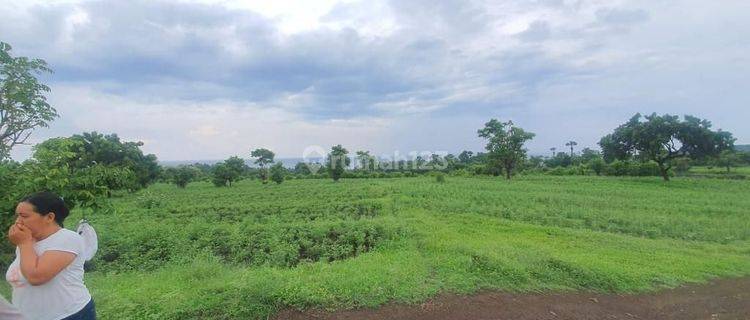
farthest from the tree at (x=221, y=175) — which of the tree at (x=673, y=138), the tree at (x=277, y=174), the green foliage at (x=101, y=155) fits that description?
the tree at (x=673, y=138)

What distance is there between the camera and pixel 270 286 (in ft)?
19.5

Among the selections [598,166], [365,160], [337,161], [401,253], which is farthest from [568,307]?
[365,160]

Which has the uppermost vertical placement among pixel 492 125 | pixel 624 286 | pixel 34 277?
pixel 492 125

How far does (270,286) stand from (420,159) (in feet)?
192

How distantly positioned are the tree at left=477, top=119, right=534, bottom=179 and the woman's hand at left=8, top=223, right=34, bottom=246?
4150 cm

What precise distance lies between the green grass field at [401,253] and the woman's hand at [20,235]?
9.46 feet

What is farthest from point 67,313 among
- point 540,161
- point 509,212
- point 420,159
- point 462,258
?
point 540,161

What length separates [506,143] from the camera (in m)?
42.0

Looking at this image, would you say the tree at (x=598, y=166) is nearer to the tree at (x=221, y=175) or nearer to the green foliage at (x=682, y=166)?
the green foliage at (x=682, y=166)

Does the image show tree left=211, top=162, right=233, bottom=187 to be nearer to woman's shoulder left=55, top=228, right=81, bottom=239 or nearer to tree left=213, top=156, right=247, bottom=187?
tree left=213, top=156, right=247, bottom=187

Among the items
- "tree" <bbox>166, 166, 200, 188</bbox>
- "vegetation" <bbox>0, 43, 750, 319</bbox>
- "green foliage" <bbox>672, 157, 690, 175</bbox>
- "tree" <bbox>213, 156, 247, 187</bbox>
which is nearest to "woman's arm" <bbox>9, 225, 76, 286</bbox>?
"vegetation" <bbox>0, 43, 750, 319</bbox>

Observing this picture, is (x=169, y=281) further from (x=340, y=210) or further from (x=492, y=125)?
(x=492, y=125)

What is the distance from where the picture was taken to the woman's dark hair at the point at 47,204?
2.83 metres

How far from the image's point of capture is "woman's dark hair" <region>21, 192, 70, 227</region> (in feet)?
9.28
